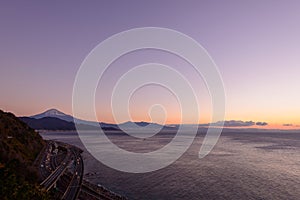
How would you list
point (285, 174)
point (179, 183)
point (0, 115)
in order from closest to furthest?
1. point (179, 183)
2. point (285, 174)
3. point (0, 115)

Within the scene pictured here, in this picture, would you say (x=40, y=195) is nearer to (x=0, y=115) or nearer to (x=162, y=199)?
(x=162, y=199)

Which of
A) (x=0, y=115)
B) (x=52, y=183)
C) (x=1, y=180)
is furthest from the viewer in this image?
(x=0, y=115)

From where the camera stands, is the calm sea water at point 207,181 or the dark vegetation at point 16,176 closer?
the dark vegetation at point 16,176

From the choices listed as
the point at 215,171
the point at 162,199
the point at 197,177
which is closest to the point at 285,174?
the point at 215,171

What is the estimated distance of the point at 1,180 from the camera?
113 ft

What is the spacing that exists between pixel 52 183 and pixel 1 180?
25882mm

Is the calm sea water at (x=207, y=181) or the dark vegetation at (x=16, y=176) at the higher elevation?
the dark vegetation at (x=16, y=176)

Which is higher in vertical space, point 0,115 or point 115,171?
point 0,115

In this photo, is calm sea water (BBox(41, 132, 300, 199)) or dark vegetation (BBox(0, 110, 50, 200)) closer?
dark vegetation (BBox(0, 110, 50, 200))

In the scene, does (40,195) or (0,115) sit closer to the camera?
(40,195)

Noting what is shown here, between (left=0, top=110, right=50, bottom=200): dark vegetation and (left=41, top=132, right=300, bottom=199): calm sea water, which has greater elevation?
(left=0, top=110, right=50, bottom=200): dark vegetation

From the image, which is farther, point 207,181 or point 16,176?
point 207,181

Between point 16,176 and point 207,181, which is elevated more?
point 16,176

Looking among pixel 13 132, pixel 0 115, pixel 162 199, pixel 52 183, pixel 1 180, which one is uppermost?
pixel 0 115
